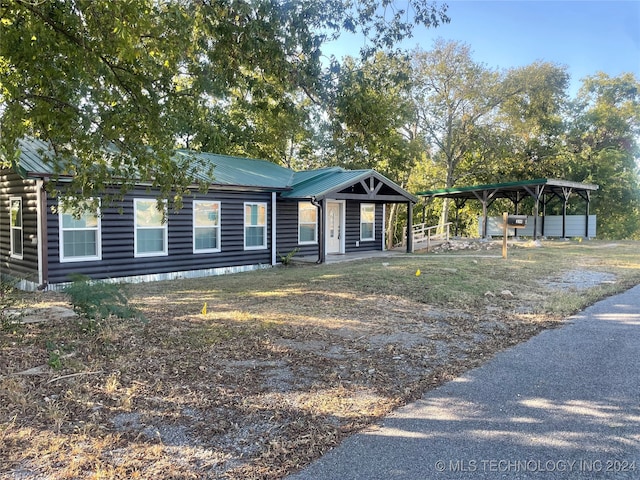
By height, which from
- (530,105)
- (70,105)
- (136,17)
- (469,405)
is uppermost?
(530,105)

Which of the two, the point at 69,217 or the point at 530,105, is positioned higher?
the point at 530,105

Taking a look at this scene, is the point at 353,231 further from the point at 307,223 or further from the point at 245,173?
the point at 245,173

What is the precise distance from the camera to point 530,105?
29.7 metres

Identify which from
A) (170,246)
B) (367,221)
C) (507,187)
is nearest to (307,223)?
(367,221)

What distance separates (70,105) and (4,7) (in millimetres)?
1159

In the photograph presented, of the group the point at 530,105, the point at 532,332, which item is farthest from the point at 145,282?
the point at 530,105

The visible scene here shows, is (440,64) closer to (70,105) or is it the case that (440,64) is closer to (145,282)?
(145,282)

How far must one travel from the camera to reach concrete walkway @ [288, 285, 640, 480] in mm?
2709

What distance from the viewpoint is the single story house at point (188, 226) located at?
9.82 metres

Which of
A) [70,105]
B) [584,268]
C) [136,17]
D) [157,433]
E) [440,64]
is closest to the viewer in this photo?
[157,433]

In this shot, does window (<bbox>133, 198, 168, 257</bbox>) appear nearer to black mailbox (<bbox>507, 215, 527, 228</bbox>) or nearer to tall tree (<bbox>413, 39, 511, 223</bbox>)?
black mailbox (<bbox>507, 215, 527, 228</bbox>)

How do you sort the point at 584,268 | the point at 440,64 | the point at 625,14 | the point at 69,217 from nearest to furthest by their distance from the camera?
the point at 625,14
the point at 69,217
the point at 584,268
the point at 440,64

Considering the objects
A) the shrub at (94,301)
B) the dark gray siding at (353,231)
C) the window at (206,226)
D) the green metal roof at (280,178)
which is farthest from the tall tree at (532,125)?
the shrub at (94,301)

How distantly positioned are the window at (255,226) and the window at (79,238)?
169 inches
